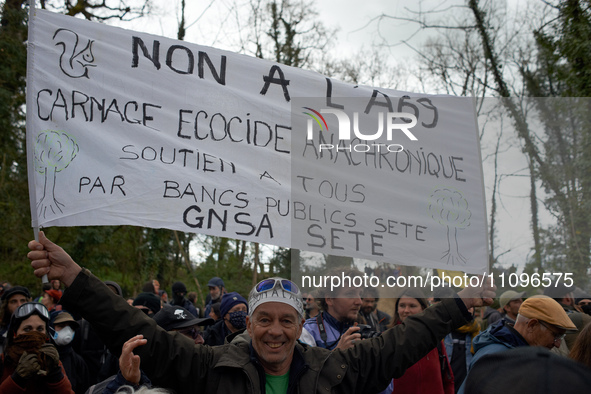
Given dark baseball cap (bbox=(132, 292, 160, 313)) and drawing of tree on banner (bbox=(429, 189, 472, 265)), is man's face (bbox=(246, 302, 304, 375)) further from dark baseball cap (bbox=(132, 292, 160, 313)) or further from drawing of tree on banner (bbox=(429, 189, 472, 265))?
dark baseball cap (bbox=(132, 292, 160, 313))

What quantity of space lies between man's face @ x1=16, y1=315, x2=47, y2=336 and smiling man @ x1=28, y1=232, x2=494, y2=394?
161cm

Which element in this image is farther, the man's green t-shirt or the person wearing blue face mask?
the person wearing blue face mask

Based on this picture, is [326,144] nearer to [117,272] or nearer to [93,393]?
[93,393]

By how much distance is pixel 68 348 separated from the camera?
5184 millimetres

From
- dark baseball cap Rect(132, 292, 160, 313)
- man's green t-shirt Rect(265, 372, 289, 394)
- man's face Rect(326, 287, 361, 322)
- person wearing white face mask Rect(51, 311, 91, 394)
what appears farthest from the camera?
dark baseball cap Rect(132, 292, 160, 313)

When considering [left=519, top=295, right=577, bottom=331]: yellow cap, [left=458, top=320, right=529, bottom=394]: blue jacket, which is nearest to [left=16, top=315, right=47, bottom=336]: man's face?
[left=458, top=320, right=529, bottom=394]: blue jacket

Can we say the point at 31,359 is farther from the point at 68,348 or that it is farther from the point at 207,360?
the point at 207,360

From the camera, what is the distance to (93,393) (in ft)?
10.8

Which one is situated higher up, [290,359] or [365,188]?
[365,188]

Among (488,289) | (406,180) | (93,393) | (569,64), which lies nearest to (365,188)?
(406,180)

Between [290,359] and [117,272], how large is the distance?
15.2m

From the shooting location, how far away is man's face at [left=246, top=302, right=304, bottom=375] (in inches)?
111

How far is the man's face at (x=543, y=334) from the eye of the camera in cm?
371

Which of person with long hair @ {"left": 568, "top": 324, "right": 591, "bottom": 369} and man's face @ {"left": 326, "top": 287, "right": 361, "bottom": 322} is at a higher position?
man's face @ {"left": 326, "top": 287, "right": 361, "bottom": 322}
